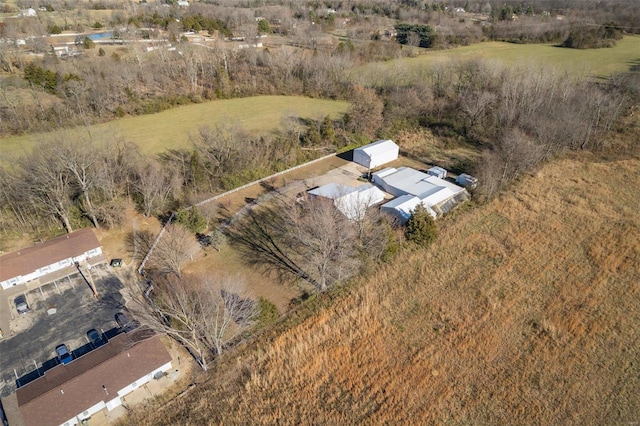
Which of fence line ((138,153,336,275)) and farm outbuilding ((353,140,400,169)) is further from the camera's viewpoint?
farm outbuilding ((353,140,400,169))

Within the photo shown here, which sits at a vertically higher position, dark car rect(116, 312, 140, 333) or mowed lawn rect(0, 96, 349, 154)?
mowed lawn rect(0, 96, 349, 154)

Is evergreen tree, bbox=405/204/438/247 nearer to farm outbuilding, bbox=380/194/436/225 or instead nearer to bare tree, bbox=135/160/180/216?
farm outbuilding, bbox=380/194/436/225

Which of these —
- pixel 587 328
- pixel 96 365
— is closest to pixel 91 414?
pixel 96 365

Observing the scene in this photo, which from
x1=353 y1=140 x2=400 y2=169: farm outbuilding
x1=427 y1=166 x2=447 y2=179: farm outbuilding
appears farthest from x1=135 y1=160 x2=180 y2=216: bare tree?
x1=427 y1=166 x2=447 y2=179: farm outbuilding

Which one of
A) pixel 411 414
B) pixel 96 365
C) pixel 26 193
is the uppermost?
pixel 26 193

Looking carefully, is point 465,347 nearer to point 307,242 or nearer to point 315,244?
point 315,244

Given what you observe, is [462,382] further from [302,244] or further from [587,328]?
[302,244]
